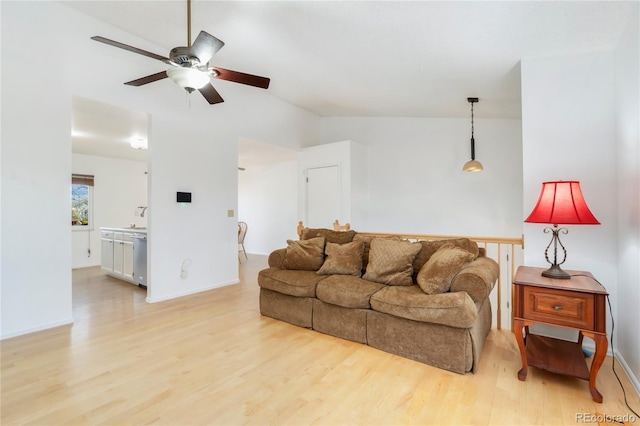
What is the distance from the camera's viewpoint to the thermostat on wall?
13.0 ft

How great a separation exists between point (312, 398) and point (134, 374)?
1.24m

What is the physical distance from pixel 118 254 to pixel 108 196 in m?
2.43

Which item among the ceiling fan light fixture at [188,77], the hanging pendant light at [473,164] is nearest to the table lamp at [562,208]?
the hanging pendant light at [473,164]

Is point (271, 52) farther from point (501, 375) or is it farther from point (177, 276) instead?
point (501, 375)

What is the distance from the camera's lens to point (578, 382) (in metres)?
2.02

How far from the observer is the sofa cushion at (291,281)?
2906mm

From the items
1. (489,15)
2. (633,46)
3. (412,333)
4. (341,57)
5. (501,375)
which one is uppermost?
(341,57)

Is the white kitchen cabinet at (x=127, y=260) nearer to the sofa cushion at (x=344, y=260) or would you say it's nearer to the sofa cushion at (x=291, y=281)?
the sofa cushion at (x=291, y=281)

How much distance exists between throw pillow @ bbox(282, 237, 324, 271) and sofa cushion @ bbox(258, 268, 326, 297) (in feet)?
0.26

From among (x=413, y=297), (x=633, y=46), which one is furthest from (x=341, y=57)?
(x=413, y=297)

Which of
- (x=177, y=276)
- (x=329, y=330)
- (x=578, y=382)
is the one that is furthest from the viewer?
(x=177, y=276)

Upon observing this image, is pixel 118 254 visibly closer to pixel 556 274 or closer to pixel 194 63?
pixel 194 63

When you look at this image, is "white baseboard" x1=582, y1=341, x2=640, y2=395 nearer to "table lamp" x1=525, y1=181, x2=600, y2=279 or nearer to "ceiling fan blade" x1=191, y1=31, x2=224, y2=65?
"table lamp" x1=525, y1=181, x2=600, y2=279

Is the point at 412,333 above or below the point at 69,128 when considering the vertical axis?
below
